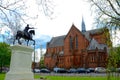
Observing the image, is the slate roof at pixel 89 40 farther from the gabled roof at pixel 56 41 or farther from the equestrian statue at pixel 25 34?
the equestrian statue at pixel 25 34

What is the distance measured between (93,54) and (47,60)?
2995cm

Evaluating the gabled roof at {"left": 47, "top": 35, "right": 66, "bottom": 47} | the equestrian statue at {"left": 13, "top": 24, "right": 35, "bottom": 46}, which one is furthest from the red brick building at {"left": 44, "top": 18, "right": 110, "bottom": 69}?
the equestrian statue at {"left": 13, "top": 24, "right": 35, "bottom": 46}

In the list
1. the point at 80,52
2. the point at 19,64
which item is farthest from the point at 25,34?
the point at 80,52

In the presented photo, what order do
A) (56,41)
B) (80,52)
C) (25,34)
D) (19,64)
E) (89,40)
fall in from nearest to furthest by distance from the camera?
(19,64), (25,34), (80,52), (89,40), (56,41)

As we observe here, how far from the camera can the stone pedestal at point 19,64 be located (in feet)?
57.9

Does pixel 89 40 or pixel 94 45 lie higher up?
pixel 89 40

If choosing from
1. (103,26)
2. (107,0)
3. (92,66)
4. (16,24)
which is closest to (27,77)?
(16,24)

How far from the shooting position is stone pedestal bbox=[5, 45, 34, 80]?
57.9 feet

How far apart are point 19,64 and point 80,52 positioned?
211ft

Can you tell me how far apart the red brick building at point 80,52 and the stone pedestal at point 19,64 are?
2000 inches

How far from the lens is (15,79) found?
17.4 meters

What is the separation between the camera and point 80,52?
268 feet

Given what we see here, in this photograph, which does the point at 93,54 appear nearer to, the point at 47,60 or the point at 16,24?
the point at 47,60

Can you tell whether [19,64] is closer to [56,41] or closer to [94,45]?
[94,45]
